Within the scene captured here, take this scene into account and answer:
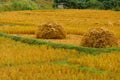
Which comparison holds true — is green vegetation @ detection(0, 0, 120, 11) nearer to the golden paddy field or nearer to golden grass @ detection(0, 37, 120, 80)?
the golden paddy field

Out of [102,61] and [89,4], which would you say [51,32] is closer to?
[102,61]

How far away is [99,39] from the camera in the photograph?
13156 mm

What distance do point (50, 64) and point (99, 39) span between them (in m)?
3.14

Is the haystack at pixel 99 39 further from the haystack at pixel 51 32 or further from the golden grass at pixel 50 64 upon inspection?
the haystack at pixel 51 32

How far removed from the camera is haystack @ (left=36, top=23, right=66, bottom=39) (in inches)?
622

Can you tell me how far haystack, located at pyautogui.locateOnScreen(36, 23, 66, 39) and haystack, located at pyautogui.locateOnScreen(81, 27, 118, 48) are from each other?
256 cm

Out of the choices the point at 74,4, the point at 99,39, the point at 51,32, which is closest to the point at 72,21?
the point at 51,32

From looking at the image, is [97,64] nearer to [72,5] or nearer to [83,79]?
[83,79]

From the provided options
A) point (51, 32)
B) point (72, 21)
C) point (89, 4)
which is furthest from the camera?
point (89, 4)

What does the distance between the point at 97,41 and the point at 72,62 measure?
8.42 ft

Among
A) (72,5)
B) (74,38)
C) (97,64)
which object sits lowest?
(72,5)

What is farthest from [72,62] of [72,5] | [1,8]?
[72,5]

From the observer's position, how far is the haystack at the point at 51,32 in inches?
622

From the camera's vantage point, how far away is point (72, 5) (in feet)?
155
